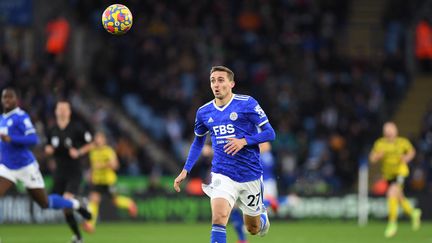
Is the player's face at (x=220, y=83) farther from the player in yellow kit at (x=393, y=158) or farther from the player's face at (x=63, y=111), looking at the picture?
the player in yellow kit at (x=393, y=158)

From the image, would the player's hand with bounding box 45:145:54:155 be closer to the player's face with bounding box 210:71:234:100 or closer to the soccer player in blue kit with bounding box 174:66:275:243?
the soccer player in blue kit with bounding box 174:66:275:243

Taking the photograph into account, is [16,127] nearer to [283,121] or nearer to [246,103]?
[246,103]

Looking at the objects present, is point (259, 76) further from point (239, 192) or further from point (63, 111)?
point (239, 192)

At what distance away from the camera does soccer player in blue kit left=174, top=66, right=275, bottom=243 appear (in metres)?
12.4

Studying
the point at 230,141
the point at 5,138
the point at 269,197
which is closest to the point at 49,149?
the point at 5,138

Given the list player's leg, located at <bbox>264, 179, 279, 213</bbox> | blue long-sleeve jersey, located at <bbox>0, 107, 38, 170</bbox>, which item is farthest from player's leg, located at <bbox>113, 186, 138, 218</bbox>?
blue long-sleeve jersey, located at <bbox>0, 107, 38, 170</bbox>

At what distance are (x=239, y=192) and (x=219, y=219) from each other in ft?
2.31

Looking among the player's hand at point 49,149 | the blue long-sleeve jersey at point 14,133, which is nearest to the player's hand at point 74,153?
the player's hand at point 49,149

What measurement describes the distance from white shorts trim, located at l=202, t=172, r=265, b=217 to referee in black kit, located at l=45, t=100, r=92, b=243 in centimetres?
580

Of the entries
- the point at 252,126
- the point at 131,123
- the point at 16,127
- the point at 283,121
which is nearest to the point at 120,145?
the point at 131,123

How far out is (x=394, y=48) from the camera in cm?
3181

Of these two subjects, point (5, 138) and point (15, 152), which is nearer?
point (5, 138)

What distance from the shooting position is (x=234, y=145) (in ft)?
39.9

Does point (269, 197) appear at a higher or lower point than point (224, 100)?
lower
